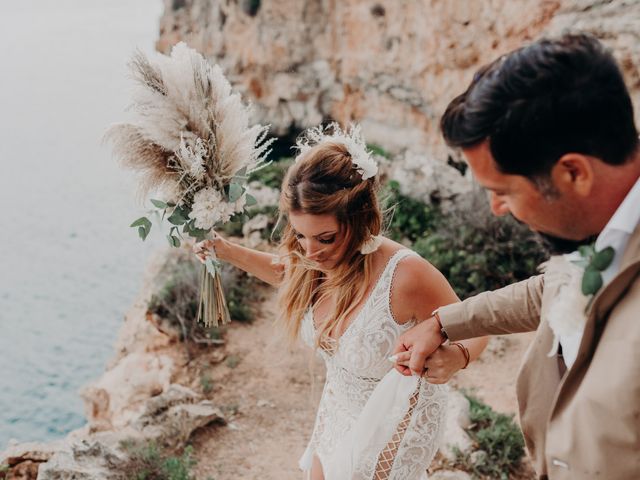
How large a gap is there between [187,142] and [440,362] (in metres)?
1.34

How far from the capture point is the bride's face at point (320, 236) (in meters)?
2.24

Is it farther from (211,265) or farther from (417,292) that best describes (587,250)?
(211,265)

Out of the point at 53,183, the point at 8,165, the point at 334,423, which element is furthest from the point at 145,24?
the point at 334,423

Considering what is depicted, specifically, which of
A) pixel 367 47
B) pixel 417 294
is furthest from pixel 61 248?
pixel 417 294

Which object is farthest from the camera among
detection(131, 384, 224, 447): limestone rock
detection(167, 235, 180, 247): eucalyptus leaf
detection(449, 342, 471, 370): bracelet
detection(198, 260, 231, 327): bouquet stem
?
detection(131, 384, 224, 447): limestone rock

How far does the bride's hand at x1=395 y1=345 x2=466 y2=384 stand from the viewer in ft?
6.26

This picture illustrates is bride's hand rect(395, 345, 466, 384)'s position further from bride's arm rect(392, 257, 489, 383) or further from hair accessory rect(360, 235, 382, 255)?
hair accessory rect(360, 235, 382, 255)

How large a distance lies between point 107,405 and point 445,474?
374 centimetres

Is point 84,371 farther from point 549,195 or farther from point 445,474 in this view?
point 549,195

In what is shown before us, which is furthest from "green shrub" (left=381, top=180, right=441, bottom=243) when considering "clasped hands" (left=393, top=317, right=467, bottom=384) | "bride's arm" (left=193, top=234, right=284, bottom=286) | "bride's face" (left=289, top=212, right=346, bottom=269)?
"clasped hands" (left=393, top=317, right=467, bottom=384)

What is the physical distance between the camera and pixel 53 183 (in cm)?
1992

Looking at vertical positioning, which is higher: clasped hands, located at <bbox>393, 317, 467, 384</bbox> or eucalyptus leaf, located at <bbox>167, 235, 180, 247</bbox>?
eucalyptus leaf, located at <bbox>167, 235, 180, 247</bbox>

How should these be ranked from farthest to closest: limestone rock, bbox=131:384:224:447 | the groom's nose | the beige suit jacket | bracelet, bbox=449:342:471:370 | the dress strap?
limestone rock, bbox=131:384:224:447 < the dress strap < bracelet, bbox=449:342:471:370 < the groom's nose < the beige suit jacket

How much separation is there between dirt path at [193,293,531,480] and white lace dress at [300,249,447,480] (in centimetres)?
183
